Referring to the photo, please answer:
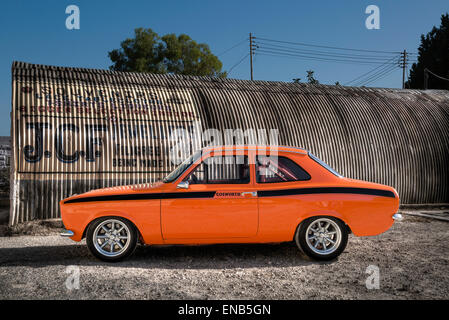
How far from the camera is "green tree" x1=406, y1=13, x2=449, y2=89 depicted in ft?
139

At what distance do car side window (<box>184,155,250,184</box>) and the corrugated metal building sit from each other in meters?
4.51

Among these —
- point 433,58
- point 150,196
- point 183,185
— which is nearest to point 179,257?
point 150,196

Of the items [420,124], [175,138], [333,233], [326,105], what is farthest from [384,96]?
[333,233]

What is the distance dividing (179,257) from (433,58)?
158 ft

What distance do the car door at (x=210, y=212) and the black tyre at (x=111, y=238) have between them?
0.49 m

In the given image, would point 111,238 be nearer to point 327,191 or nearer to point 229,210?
point 229,210

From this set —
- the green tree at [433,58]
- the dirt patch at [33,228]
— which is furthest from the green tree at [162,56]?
the dirt patch at [33,228]

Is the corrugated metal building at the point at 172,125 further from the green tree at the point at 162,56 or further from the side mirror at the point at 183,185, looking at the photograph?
the green tree at the point at 162,56

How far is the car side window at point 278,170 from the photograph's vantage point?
5438 mm

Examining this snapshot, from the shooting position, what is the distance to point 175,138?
33.3ft

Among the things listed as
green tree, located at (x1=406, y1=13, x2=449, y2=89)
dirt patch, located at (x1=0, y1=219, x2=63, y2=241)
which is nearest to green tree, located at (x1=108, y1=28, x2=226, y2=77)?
green tree, located at (x1=406, y1=13, x2=449, y2=89)

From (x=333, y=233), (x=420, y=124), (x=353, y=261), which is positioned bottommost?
(x=353, y=261)
